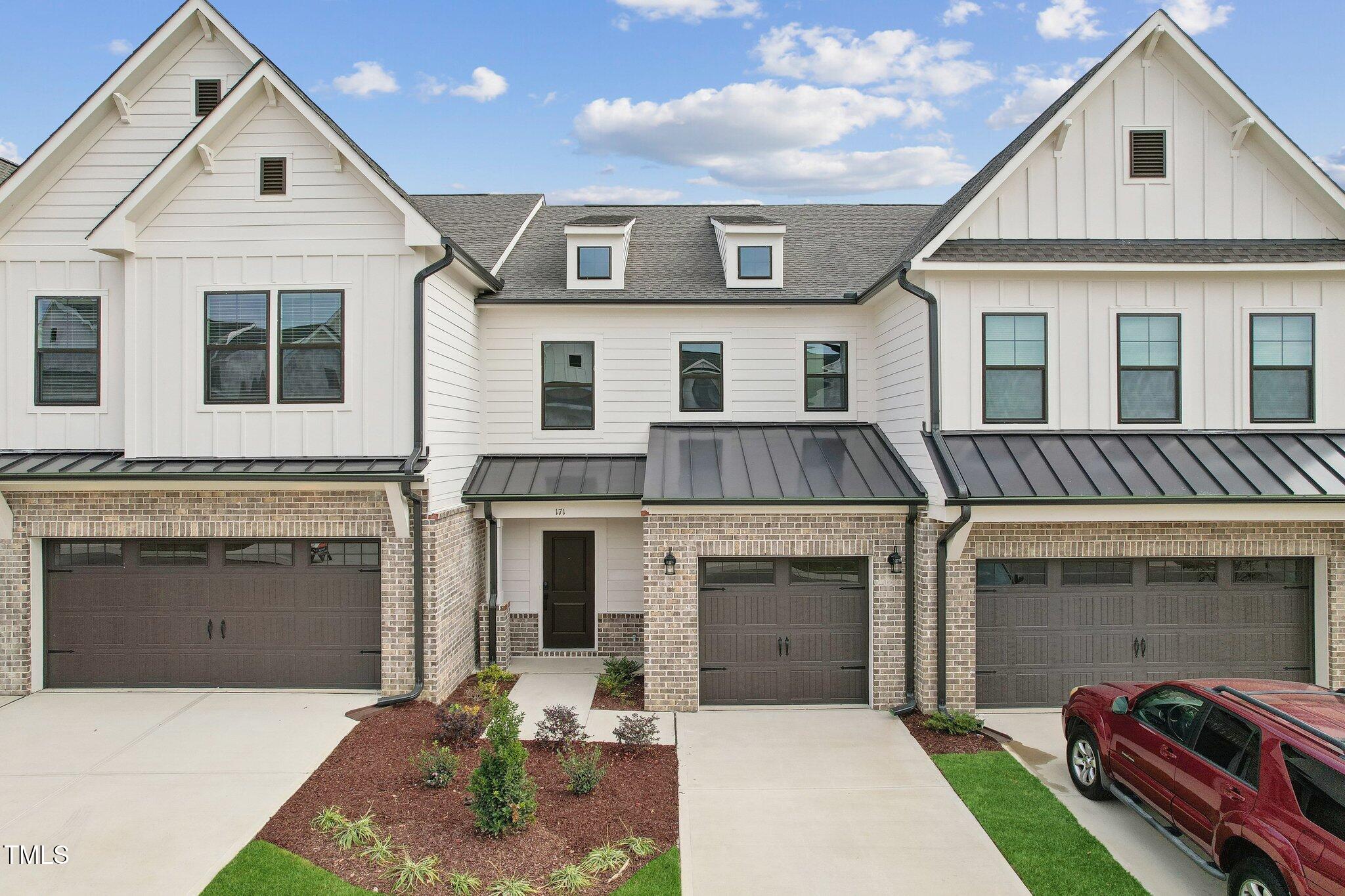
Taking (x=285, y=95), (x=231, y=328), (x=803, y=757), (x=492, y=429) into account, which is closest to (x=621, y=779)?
(x=803, y=757)

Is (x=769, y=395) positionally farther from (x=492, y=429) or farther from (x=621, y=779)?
(x=621, y=779)

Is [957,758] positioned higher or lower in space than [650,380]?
lower

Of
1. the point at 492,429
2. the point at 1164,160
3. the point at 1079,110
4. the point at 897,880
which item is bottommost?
the point at 897,880

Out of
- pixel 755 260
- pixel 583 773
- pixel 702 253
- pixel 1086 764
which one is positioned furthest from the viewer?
pixel 702 253

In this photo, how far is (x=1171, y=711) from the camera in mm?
6848

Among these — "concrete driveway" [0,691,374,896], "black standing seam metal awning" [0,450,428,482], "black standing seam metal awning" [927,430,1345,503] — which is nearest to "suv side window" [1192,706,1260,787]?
"black standing seam metal awning" [927,430,1345,503]

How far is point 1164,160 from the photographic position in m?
10.8

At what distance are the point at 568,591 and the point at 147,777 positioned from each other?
6.49 meters

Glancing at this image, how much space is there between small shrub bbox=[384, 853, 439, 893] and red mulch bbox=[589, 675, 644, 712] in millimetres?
4312

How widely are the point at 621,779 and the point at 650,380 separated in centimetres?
679

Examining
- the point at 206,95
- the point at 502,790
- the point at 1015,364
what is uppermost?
the point at 206,95

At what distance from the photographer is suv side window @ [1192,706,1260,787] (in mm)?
5754

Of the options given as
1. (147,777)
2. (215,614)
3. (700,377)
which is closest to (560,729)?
(147,777)

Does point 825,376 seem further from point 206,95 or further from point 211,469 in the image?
point 206,95
